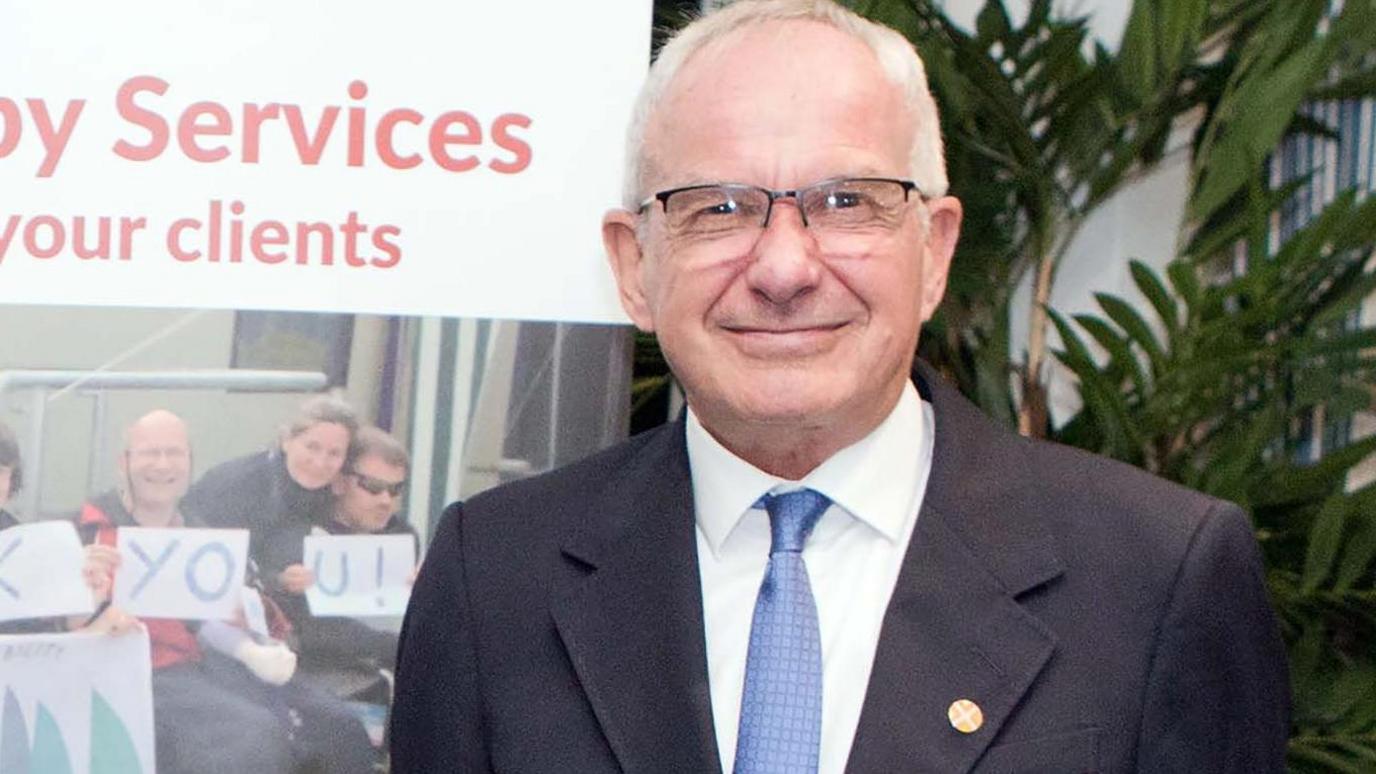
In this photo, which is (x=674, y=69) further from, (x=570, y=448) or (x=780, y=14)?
(x=570, y=448)

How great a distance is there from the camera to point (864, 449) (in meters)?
1.71

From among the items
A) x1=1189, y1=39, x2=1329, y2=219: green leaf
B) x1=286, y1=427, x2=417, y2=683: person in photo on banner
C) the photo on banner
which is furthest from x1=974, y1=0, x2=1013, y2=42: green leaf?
x1=286, y1=427, x2=417, y2=683: person in photo on banner

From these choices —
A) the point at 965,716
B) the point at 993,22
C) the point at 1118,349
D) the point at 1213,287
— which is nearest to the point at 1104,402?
the point at 1118,349

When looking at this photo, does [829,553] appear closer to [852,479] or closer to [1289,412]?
[852,479]

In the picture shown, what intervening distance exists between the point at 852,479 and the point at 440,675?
0.45m

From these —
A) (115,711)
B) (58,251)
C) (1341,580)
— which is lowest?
(115,711)

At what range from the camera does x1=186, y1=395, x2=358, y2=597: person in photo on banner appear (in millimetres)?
2143

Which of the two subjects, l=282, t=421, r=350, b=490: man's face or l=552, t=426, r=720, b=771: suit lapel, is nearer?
l=552, t=426, r=720, b=771: suit lapel

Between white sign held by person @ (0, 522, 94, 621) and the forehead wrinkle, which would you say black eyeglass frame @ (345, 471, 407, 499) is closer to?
white sign held by person @ (0, 522, 94, 621)

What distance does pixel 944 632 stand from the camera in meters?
1.62

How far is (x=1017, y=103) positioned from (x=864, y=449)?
1.21m

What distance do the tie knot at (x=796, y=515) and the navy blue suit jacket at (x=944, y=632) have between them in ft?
0.31

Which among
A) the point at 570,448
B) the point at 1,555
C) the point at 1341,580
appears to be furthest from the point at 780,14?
the point at 1341,580

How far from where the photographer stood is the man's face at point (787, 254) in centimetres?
162
